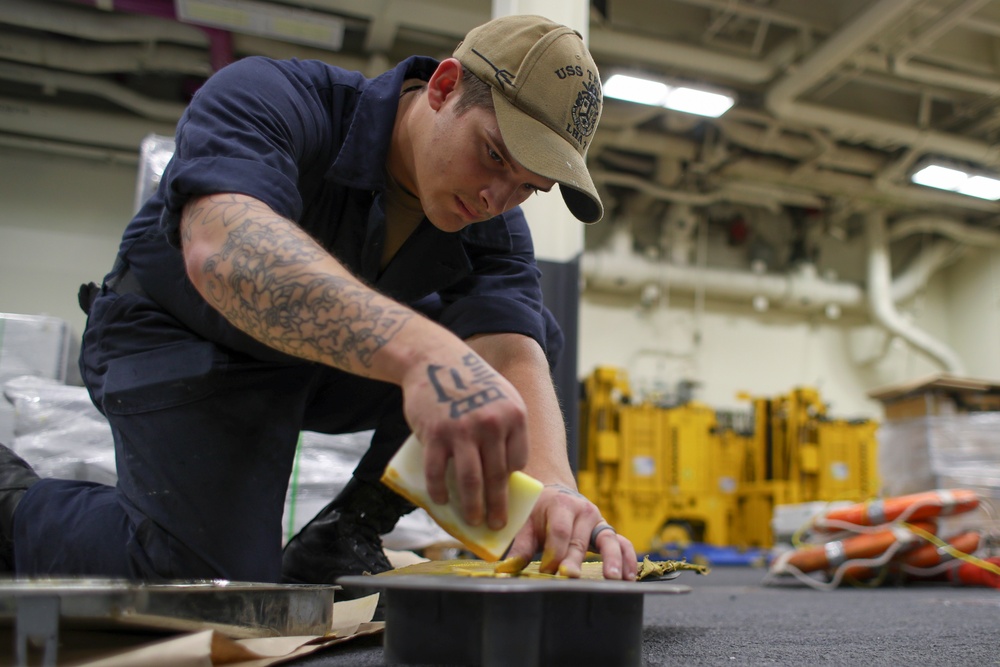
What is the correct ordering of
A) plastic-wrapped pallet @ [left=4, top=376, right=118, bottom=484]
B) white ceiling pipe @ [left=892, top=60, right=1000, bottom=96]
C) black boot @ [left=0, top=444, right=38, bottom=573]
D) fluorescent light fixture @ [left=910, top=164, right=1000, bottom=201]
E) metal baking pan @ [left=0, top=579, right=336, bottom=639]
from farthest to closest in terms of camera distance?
fluorescent light fixture @ [left=910, top=164, right=1000, bottom=201], white ceiling pipe @ [left=892, top=60, right=1000, bottom=96], plastic-wrapped pallet @ [left=4, top=376, right=118, bottom=484], black boot @ [left=0, top=444, right=38, bottom=573], metal baking pan @ [left=0, top=579, right=336, bottom=639]

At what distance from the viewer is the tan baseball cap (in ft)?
2.99

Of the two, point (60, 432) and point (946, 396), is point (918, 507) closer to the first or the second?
point (946, 396)

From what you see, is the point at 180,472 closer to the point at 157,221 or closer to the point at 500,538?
the point at 157,221

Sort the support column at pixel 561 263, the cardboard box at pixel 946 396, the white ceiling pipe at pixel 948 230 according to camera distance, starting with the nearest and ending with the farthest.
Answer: the support column at pixel 561 263 → the cardboard box at pixel 946 396 → the white ceiling pipe at pixel 948 230

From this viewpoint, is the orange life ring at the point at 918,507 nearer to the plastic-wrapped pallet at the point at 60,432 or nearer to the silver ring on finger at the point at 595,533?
the silver ring on finger at the point at 595,533

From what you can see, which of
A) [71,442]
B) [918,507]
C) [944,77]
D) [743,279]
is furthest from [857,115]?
[71,442]

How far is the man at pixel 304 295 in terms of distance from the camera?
0.75m

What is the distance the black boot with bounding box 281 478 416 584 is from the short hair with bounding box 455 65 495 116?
0.64m

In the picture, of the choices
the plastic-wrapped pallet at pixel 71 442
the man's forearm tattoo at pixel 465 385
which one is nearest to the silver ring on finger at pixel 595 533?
the man's forearm tattoo at pixel 465 385

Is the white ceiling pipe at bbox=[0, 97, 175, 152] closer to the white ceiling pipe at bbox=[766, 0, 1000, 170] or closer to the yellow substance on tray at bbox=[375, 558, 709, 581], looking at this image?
the white ceiling pipe at bbox=[766, 0, 1000, 170]

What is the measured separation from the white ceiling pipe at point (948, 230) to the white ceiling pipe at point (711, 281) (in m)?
0.67

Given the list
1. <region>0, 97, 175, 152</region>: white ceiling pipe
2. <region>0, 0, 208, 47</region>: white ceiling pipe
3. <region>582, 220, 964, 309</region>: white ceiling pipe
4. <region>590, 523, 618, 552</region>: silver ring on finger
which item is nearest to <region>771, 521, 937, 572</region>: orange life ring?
<region>590, 523, 618, 552</region>: silver ring on finger

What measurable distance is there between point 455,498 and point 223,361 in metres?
0.54

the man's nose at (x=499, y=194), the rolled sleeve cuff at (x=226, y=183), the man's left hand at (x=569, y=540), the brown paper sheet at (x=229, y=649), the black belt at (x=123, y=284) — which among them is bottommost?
the brown paper sheet at (x=229, y=649)
